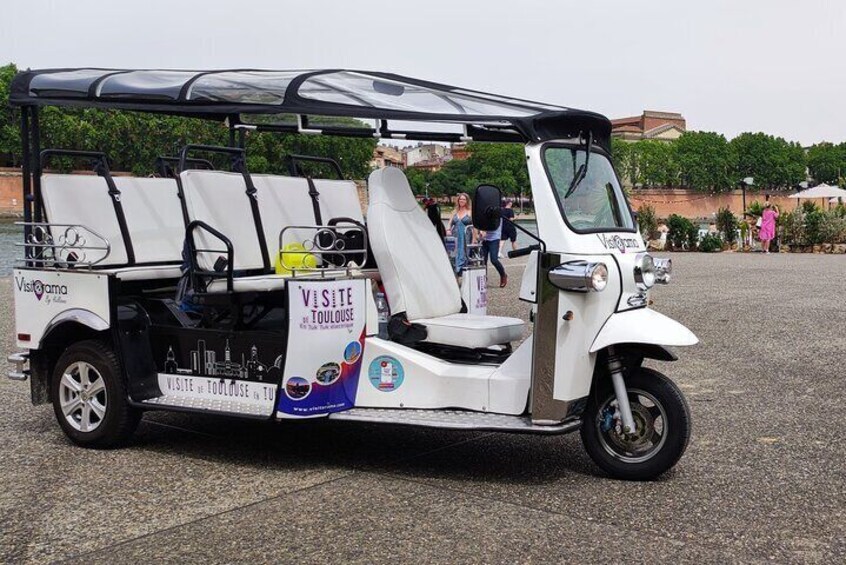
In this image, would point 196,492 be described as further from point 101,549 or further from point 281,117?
point 281,117

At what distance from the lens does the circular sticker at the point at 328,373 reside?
20.6 feet

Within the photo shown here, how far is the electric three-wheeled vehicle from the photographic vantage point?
234 inches

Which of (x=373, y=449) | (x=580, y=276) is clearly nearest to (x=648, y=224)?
(x=373, y=449)

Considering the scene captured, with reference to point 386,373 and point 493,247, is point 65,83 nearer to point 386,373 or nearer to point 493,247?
point 386,373

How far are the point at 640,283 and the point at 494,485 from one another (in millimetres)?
1472

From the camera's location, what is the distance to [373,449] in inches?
275

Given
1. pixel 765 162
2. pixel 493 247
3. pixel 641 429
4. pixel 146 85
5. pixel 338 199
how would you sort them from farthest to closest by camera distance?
1. pixel 765 162
2. pixel 493 247
3. pixel 338 199
4. pixel 146 85
5. pixel 641 429

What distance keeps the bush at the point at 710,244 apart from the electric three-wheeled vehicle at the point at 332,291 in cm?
2723

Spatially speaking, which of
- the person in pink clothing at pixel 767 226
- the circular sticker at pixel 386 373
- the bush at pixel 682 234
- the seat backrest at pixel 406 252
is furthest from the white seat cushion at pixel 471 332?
the bush at pixel 682 234

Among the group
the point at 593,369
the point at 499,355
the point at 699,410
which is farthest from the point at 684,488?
the point at 699,410

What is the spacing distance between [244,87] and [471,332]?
2.16 m

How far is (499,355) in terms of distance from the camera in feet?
22.0

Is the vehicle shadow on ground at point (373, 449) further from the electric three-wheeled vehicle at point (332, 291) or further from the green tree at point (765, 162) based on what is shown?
the green tree at point (765, 162)

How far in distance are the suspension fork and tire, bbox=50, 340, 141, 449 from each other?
10.7 ft
